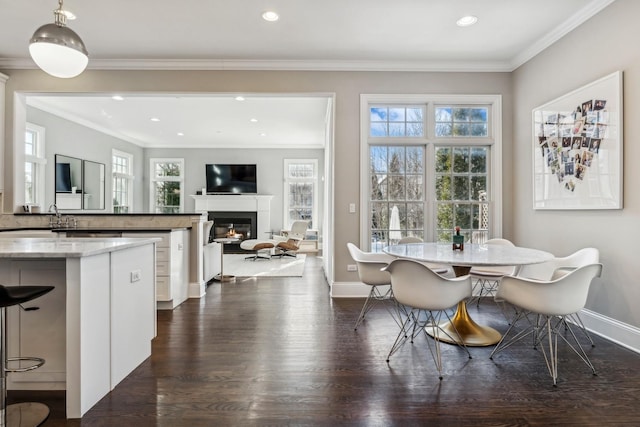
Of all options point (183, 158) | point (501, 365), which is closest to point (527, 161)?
point (501, 365)

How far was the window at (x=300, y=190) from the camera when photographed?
9.39 metres

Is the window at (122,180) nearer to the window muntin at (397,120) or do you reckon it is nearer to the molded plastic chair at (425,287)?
the window muntin at (397,120)

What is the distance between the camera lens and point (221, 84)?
4.34 m

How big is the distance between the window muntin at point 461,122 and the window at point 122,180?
7.41 meters

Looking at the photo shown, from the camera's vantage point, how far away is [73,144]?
21.9 ft

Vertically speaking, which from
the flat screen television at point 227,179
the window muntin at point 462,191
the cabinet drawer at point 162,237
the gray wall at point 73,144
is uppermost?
the gray wall at point 73,144

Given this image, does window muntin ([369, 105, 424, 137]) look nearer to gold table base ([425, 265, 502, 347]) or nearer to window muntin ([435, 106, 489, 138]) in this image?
window muntin ([435, 106, 489, 138])

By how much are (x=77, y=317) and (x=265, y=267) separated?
15.9 feet

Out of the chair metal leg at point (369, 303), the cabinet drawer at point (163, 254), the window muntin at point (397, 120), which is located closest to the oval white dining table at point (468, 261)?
the chair metal leg at point (369, 303)

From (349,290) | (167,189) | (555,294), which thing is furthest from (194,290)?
(167,189)

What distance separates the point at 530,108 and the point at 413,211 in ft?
5.95

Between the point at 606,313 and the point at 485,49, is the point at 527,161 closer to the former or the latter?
the point at 485,49

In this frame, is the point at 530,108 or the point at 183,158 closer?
the point at 530,108

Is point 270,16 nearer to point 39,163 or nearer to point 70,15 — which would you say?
point 70,15
